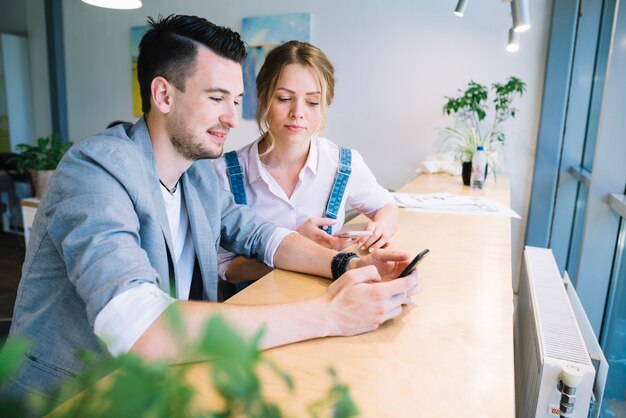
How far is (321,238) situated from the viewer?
59.8 inches

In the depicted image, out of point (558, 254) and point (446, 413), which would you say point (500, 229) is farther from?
point (558, 254)

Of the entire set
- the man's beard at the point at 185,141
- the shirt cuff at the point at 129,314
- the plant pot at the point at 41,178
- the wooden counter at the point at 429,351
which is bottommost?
the plant pot at the point at 41,178

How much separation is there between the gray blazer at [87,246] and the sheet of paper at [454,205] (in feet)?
4.18

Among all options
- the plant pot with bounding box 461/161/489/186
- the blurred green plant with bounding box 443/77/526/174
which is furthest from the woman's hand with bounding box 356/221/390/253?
the blurred green plant with bounding box 443/77/526/174

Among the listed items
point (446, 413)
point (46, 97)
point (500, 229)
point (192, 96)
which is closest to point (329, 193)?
point (500, 229)

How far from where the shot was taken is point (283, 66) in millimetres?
1781

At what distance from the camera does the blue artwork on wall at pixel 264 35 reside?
12.6ft

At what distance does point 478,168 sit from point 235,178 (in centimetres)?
152

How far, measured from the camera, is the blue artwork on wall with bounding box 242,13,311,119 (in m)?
3.83

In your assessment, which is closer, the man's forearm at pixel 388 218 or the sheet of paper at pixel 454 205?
the man's forearm at pixel 388 218

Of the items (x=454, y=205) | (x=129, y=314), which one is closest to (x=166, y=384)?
(x=129, y=314)

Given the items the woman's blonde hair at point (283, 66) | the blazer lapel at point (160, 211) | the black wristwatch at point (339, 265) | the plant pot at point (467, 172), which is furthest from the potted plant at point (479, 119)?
the blazer lapel at point (160, 211)

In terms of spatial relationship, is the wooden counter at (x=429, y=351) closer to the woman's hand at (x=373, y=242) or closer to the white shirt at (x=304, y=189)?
the woman's hand at (x=373, y=242)

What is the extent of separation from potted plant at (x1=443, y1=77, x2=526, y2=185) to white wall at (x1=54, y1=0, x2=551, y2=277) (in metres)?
0.11
